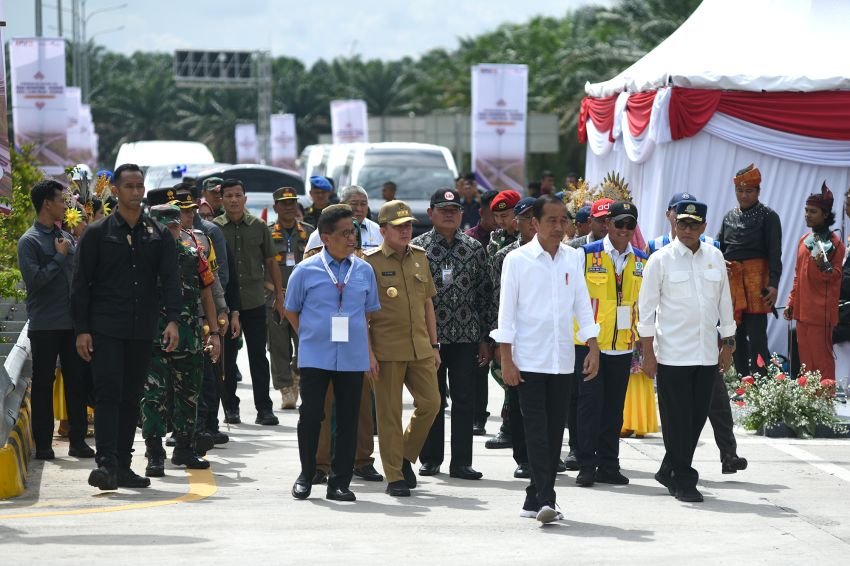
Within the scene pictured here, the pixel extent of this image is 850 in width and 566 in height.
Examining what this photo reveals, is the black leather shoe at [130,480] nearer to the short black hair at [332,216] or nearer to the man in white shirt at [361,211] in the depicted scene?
the short black hair at [332,216]

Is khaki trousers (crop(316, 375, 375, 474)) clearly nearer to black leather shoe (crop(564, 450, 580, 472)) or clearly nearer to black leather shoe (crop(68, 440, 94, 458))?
black leather shoe (crop(564, 450, 580, 472))

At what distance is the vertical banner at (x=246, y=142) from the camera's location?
204 feet

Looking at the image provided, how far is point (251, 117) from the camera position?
312ft

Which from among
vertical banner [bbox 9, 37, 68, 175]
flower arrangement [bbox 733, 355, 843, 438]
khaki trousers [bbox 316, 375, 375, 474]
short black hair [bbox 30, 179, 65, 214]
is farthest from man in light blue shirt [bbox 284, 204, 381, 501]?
vertical banner [bbox 9, 37, 68, 175]

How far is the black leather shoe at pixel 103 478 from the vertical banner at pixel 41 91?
2180 cm

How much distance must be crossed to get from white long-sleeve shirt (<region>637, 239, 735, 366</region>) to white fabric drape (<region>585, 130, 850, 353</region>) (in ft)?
21.3

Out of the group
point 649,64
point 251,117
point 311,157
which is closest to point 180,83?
point 251,117

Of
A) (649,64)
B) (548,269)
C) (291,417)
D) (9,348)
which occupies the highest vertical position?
(649,64)

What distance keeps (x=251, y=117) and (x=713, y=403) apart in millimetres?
86708

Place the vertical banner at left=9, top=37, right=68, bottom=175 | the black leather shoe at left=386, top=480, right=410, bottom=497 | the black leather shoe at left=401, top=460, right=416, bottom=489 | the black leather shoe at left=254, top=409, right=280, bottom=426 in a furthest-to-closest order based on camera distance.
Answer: the vertical banner at left=9, top=37, right=68, bottom=175, the black leather shoe at left=254, top=409, right=280, bottom=426, the black leather shoe at left=401, top=460, right=416, bottom=489, the black leather shoe at left=386, top=480, right=410, bottom=497

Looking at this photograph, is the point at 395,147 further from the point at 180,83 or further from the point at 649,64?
the point at 180,83

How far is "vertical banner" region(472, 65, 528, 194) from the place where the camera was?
105ft

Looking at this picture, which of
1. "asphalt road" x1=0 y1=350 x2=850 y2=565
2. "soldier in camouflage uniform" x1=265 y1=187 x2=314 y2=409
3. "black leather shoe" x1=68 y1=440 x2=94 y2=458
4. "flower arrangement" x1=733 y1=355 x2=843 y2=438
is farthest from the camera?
"soldier in camouflage uniform" x1=265 y1=187 x2=314 y2=409

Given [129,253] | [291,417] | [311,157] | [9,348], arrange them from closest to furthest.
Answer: [129,253]
[9,348]
[291,417]
[311,157]
